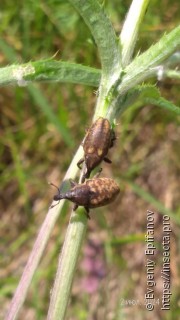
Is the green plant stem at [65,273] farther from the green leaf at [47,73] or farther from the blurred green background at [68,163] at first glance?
the blurred green background at [68,163]

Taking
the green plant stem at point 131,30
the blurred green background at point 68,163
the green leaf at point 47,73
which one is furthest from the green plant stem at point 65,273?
the blurred green background at point 68,163

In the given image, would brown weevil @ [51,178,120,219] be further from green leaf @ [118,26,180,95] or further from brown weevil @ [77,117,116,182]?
green leaf @ [118,26,180,95]

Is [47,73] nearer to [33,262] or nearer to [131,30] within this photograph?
[131,30]

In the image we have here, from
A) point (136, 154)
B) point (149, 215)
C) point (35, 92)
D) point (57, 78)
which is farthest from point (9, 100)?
point (57, 78)

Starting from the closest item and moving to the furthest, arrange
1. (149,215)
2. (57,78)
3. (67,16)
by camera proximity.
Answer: (57,78) < (67,16) < (149,215)

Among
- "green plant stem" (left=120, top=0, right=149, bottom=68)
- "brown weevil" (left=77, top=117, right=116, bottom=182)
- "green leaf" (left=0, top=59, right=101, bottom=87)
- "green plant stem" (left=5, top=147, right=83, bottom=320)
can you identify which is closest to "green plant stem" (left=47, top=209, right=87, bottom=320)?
"green plant stem" (left=5, top=147, right=83, bottom=320)

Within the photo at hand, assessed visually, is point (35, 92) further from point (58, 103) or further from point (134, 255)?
point (134, 255)

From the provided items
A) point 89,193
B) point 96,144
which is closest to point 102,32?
point 96,144
